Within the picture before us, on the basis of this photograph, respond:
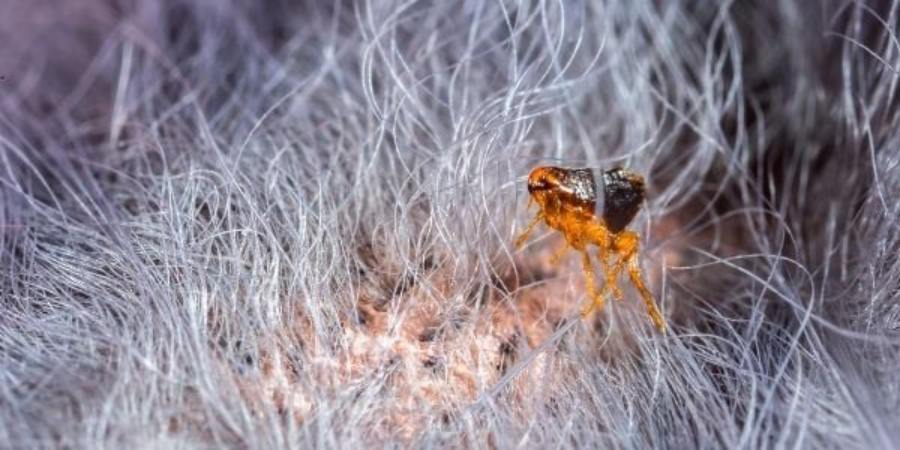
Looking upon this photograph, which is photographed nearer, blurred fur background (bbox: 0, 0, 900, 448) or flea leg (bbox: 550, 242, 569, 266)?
blurred fur background (bbox: 0, 0, 900, 448)

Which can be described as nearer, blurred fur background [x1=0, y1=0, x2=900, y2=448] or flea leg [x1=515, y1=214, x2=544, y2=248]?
blurred fur background [x1=0, y1=0, x2=900, y2=448]

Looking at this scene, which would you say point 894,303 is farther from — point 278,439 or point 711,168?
point 278,439

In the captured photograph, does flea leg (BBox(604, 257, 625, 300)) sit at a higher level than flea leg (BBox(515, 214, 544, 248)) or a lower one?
lower

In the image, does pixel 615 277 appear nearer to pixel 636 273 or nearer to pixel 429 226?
pixel 636 273

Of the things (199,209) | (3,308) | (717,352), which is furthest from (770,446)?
(3,308)

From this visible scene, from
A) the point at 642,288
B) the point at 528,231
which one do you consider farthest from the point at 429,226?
the point at 642,288

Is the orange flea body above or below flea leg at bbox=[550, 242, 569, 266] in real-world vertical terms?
above

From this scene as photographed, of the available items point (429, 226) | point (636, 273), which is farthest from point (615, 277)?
point (429, 226)
